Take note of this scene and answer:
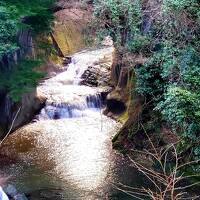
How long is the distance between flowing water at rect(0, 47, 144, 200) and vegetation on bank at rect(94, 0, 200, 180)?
2005 millimetres

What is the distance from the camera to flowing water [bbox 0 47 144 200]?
12742 millimetres

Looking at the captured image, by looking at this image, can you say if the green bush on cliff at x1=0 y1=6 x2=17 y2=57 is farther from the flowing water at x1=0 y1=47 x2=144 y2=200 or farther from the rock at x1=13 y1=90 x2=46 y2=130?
the rock at x1=13 y1=90 x2=46 y2=130

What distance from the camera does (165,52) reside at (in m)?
12.9

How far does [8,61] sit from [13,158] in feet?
13.4

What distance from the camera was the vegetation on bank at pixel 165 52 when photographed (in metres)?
11.4

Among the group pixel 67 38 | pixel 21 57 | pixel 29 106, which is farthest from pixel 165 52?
pixel 67 38

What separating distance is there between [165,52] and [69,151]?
17.8 ft

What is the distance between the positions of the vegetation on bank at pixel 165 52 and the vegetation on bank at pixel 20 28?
82.5 inches

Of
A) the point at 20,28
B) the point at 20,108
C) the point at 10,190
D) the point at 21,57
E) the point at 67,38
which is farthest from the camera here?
the point at 67,38

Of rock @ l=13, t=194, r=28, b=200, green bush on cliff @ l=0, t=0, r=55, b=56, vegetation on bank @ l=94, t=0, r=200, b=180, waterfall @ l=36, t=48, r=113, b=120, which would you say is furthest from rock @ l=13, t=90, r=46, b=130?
rock @ l=13, t=194, r=28, b=200

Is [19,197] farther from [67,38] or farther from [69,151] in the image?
[67,38]

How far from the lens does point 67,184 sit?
1298 centimetres

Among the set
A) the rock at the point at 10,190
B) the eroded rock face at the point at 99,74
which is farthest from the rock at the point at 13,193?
the eroded rock face at the point at 99,74

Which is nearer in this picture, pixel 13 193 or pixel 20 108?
pixel 13 193
